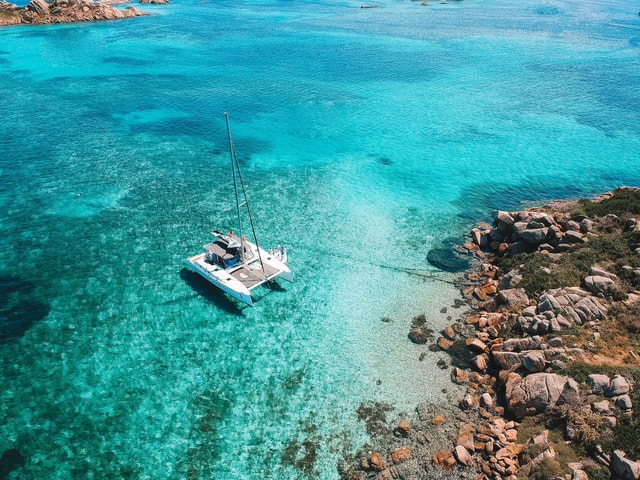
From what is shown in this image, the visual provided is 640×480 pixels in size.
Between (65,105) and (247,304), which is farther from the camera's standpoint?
(65,105)

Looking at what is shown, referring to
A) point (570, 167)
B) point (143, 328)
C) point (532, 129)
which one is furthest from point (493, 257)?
point (532, 129)

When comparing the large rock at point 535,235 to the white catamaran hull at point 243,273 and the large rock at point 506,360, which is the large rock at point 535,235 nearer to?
the large rock at point 506,360

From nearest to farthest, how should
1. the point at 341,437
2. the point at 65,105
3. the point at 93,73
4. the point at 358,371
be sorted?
the point at 341,437 < the point at 358,371 < the point at 65,105 < the point at 93,73

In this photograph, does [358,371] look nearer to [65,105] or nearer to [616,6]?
[65,105]

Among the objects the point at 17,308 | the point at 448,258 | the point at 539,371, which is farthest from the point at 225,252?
the point at 539,371

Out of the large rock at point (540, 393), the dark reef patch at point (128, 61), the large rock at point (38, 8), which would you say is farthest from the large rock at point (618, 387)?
the large rock at point (38, 8)
